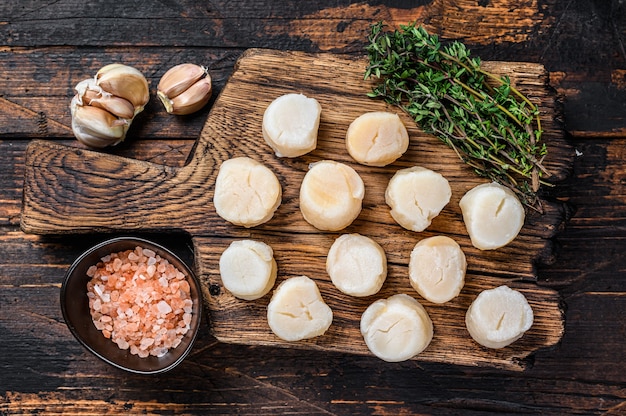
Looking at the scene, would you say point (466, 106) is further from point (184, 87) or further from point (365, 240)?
point (184, 87)

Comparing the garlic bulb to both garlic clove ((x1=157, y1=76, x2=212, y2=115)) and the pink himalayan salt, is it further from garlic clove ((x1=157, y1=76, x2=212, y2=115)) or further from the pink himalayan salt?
the pink himalayan salt

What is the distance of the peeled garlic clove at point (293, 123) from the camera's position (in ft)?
7.42

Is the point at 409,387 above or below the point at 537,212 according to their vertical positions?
below

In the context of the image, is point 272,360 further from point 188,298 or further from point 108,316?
point 108,316

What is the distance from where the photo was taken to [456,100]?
2.25 m

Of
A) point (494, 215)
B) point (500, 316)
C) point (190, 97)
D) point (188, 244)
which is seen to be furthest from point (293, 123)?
point (500, 316)

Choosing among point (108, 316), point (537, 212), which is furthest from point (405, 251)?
point (108, 316)

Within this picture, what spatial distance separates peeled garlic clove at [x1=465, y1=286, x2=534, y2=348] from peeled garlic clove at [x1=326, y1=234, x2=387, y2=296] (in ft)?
1.27

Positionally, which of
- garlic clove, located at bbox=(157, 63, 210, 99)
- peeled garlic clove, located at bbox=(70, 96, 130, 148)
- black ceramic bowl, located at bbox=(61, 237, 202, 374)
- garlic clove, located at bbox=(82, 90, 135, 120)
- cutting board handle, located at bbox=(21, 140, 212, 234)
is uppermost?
garlic clove, located at bbox=(157, 63, 210, 99)

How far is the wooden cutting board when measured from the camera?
2355 mm

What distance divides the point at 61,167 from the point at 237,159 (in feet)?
2.31

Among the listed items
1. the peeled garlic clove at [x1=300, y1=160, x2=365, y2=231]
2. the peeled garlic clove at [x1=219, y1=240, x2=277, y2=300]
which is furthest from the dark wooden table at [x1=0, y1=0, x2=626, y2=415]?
the peeled garlic clove at [x1=300, y1=160, x2=365, y2=231]

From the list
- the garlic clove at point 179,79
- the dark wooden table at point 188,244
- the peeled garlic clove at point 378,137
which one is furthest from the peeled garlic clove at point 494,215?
the garlic clove at point 179,79

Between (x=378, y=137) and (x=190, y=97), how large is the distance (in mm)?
803
